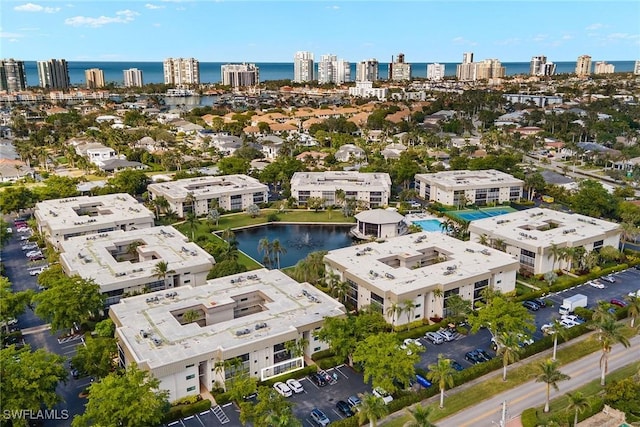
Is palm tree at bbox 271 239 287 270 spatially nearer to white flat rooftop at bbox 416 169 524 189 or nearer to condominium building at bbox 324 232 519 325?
condominium building at bbox 324 232 519 325

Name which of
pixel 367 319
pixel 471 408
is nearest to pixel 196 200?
pixel 367 319

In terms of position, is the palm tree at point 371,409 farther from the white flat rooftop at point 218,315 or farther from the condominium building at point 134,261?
the condominium building at point 134,261

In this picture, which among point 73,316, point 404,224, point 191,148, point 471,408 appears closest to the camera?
point 471,408

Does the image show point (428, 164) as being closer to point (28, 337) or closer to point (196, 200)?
point (196, 200)

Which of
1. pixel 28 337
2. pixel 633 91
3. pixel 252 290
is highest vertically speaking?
pixel 633 91

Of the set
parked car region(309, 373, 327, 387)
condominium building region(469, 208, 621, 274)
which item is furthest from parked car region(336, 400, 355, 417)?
condominium building region(469, 208, 621, 274)

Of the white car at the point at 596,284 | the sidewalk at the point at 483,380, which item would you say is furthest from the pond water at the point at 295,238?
the sidewalk at the point at 483,380

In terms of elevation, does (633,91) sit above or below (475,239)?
above
